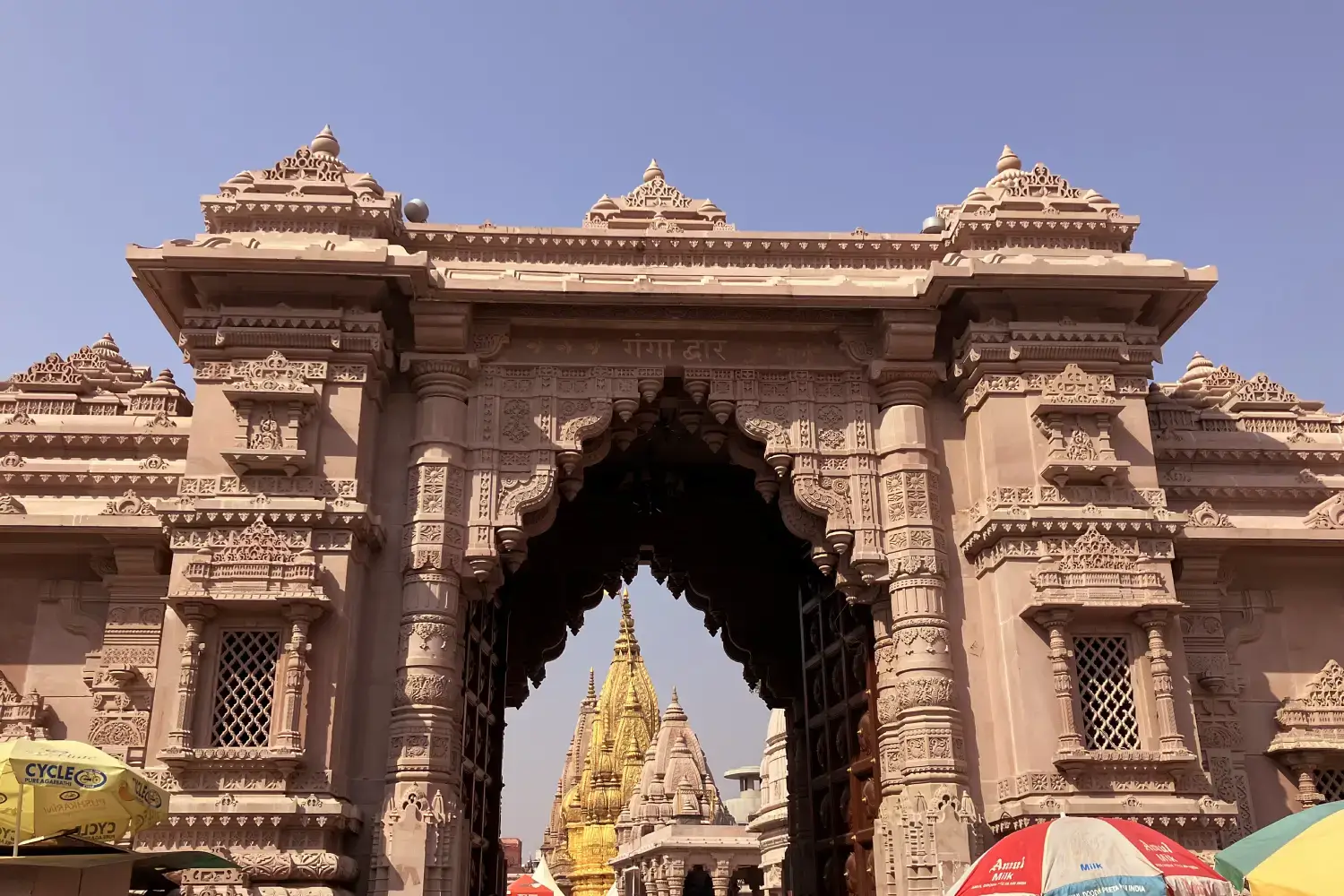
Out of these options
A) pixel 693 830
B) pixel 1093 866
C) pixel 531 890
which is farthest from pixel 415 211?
pixel 693 830

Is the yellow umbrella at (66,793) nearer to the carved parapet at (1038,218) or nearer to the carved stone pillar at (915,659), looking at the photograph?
the carved stone pillar at (915,659)

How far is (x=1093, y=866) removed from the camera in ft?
21.3

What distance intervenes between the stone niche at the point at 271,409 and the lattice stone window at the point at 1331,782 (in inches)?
414

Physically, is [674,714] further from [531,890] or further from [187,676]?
[187,676]

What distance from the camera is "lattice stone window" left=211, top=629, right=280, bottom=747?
34.0 feet

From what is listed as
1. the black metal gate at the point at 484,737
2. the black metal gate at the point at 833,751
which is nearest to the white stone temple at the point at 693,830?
the black metal gate at the point at 833,751

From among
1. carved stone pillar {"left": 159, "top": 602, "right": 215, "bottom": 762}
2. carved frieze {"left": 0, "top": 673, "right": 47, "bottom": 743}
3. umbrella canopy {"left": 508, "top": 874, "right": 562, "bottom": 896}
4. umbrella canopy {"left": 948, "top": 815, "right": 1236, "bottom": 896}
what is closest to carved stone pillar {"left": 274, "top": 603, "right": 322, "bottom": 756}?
carved stone pillar {"left": 159, "top": 602, "right": 215, "bottom": 762}

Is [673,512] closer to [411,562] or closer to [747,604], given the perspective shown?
[747,604]

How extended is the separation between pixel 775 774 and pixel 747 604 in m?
14.1

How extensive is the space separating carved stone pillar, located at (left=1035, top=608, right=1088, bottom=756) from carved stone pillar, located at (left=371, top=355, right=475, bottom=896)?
18.1 ft

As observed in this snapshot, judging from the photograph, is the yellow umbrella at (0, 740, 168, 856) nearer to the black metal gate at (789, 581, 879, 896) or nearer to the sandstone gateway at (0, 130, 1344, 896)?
the sandstone gateway at (0, 130, 1344, 896)

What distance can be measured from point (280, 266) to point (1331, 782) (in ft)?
38.3

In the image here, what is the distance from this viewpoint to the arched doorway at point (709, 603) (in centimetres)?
1245

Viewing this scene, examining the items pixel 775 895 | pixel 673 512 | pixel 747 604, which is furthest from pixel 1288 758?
pixel 775 895
